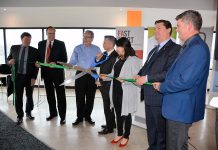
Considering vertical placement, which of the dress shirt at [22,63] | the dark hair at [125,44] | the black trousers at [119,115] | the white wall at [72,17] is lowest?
the black trousers at [119,115]

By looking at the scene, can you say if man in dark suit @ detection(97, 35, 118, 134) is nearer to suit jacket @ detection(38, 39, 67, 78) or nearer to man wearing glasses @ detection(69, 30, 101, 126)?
man wearing glasses @ detection(69, 30, 101, 126)

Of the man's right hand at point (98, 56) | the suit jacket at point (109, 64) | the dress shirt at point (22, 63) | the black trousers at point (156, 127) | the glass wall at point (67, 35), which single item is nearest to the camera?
the black trousers at point (156, 127)

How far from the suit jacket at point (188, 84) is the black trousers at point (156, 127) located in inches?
20.3

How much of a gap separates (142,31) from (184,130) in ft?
8.64

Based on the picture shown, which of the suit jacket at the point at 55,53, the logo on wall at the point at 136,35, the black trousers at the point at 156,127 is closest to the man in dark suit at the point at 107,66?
the logo on wall at the point at 136,35

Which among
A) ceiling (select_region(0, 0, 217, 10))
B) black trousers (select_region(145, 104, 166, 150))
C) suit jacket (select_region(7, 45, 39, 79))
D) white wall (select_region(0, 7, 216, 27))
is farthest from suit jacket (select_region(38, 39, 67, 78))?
white wall (select_region(0, 7, 216, 27))

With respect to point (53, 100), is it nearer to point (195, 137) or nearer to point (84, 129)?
point (84, 129)

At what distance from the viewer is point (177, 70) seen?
200cm

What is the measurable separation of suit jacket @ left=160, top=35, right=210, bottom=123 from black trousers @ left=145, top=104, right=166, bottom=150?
1.69 feet

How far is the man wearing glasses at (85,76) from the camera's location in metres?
4.34

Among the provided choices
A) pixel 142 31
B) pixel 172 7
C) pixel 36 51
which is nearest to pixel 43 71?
pixel 36 51

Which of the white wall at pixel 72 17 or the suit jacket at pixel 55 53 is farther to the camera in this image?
the white wall at pixel 72 17

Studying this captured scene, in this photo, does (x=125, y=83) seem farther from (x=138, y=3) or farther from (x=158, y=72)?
(x=138, y=3)

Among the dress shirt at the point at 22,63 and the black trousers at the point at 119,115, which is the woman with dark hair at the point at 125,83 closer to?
the black trousers at the point at 119,115
